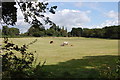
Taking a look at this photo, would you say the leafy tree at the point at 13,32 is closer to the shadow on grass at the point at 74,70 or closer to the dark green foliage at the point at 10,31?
the dark green foliage at the point at 10,31

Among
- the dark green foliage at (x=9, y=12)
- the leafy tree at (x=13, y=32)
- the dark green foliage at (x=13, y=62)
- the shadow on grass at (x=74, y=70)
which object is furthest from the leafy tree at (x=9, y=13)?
the shadow on grass at (x=74, y=70)

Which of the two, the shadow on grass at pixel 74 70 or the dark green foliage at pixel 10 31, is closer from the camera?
the dark green foliage at pixel 10 31

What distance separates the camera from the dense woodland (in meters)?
5.43

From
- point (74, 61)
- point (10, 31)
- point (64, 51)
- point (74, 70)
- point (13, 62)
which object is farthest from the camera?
point (64, 51)

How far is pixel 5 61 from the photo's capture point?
5004 millimetres

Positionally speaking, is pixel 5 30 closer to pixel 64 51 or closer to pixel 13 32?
pixel 13 32

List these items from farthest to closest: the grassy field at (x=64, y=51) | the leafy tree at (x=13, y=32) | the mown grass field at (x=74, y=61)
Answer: the grassy field at (x=64, y=51), the mown grass field at (x=74, y=61), the leafy tree at (x=13, y=32)

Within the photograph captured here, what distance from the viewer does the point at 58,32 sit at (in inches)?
233

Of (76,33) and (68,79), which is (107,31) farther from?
(68,79)

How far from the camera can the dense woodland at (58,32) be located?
543 cm

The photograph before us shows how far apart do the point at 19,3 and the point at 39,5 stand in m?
0.60

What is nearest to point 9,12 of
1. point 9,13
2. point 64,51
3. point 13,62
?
point 9,13

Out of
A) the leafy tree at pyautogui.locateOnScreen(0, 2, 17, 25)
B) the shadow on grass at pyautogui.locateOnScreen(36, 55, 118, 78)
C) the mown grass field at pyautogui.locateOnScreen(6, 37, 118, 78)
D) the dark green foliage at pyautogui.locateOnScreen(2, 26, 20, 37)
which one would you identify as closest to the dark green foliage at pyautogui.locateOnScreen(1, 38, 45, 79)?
the mown grass field at pyautogui.locateOnScreen(6, 37, 118, 78)

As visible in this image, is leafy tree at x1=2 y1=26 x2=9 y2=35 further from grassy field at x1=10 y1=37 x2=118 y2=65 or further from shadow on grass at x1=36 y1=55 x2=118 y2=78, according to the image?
shadow on grass at x1=36 y1=55 x2=118 y2=78
